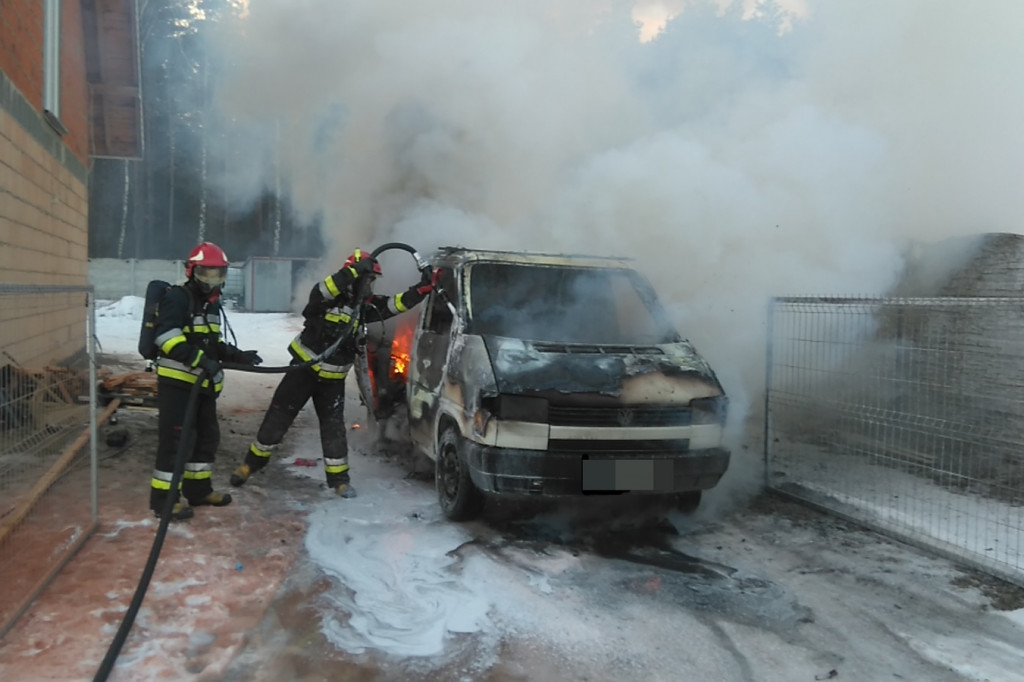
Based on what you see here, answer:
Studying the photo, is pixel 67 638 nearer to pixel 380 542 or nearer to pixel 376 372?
pixel 380 542

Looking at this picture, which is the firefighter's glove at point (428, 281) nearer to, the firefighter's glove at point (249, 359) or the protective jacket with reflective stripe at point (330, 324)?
the protective jacket with reflective stripe at point (330, 324)

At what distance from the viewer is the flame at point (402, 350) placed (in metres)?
6.07

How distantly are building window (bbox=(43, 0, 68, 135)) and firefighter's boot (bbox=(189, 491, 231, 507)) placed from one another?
510 cm

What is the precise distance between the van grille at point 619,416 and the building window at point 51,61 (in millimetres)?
6714

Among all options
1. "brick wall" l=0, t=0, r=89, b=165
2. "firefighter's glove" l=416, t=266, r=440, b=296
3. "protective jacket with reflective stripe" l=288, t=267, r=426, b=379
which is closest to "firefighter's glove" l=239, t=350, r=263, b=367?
"protective jacket with reflective stripe" l=288, t=267, r=426, b=379

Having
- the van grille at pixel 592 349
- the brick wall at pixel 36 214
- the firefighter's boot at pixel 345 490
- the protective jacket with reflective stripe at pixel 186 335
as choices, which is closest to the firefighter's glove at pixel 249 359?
the protective jacket with reflective stripe at pixel 186 335

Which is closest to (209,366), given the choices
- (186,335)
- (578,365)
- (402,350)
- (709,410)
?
(186,335)

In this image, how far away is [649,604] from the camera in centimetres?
→ 363

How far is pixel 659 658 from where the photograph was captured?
10.2 feet

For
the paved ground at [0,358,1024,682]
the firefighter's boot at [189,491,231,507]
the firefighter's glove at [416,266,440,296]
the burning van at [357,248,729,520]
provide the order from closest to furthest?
1. the paved ground at [0,358,1024,682]
2. the burning van at [357,248,729,520]
3. the firefighter's boot at [189,491,231,507]
4. the firefighter's glove at [416,266,440,296]

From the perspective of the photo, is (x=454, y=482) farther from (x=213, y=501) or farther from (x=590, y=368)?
(x=213, y=501)

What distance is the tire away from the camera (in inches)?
177

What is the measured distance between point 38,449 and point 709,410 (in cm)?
377

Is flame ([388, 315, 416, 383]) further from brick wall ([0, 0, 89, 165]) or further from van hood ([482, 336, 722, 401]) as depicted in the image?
brick wall ([0, 0, 89, 165])
